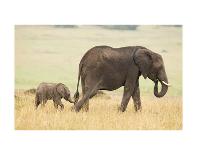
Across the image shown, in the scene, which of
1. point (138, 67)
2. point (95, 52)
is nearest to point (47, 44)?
point (95, 52)

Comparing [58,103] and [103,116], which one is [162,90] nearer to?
[103,116]

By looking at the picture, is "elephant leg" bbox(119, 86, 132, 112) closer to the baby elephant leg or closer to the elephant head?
the elephant head

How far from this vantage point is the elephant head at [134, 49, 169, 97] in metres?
8.13

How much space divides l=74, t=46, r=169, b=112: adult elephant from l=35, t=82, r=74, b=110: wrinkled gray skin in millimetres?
143

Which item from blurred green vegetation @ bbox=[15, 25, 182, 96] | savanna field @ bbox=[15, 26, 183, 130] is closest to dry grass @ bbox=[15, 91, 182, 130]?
savanna field @ bbox=[15, 26, 183, 130]

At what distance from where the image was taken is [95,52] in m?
8.13

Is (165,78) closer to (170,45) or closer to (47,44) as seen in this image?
(170,45)

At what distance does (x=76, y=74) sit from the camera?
321 inches

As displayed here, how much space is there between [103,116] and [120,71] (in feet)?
1.77

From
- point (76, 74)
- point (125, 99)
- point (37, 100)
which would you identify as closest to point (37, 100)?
point (37, 100)

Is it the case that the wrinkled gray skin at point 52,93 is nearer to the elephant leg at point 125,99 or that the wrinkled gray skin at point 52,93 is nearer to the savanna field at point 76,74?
the savanna field at point 76,74

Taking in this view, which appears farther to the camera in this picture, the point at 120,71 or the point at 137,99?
the point at 120,71

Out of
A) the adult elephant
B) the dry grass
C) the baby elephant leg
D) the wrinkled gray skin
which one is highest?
the adult elephant

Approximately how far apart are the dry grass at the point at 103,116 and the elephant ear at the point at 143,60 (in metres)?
0.31
